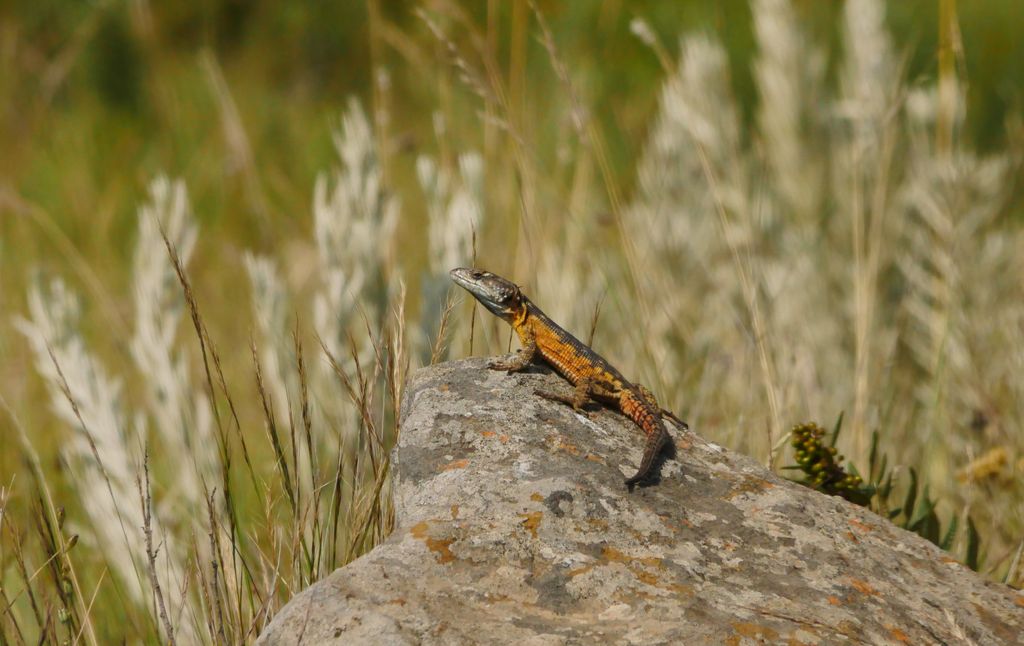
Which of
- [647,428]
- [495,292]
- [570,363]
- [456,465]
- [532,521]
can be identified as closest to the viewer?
[532,521]

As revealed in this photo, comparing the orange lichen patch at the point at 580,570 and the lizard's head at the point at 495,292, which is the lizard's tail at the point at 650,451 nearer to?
the orange lichen patch at the point at 580,570

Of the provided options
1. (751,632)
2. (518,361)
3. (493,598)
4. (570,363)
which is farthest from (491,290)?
(751,632)

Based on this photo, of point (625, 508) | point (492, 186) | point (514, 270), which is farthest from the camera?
point (492, 186)

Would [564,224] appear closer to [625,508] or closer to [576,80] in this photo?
[576,80]

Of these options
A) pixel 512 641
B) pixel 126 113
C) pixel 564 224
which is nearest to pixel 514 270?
pixel 564 224

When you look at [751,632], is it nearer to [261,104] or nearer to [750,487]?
[750,487]

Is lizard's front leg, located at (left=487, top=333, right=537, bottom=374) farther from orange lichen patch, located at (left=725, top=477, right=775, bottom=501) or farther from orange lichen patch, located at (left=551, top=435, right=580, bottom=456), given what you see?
orange lichen patch, located at (left=725, top=477, right=775, bottom=501)
